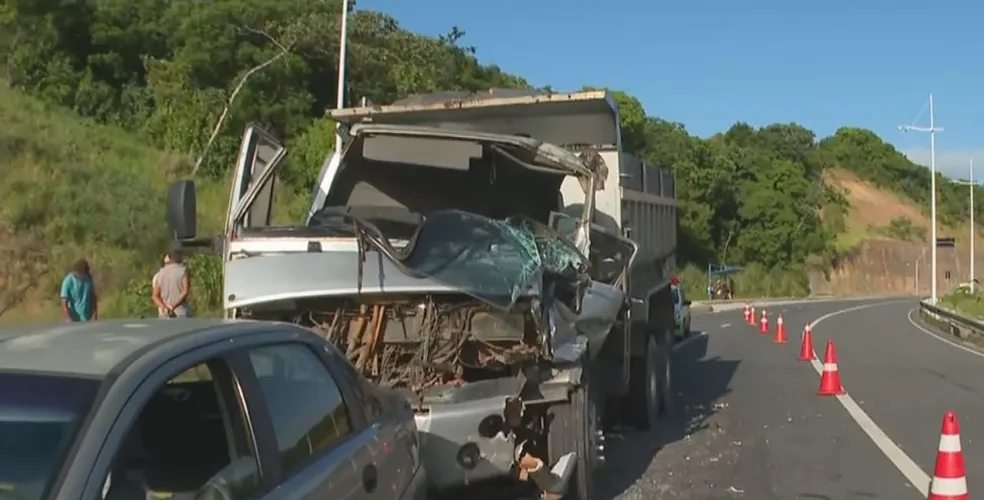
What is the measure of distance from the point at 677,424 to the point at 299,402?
8.88m

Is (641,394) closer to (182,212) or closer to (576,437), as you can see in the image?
(576,437)

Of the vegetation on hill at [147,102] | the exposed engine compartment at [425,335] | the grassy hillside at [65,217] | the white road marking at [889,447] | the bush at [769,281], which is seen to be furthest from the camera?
the bush at [769,281]

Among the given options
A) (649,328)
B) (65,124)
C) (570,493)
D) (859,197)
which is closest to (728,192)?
(859,197)

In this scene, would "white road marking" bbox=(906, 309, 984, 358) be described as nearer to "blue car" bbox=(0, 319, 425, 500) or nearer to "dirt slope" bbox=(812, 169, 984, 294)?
"blue car" bbox=(0, 319, 425, 500)

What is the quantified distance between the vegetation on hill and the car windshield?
16.3m

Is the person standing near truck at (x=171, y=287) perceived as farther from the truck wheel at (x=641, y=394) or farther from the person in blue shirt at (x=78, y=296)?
the truck wheel at (x=641, y=394)

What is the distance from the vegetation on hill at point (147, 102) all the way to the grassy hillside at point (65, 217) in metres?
0.03

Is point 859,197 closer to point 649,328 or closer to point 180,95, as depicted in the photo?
point 180,95

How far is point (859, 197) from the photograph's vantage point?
410 feet

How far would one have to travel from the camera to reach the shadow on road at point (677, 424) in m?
9.84

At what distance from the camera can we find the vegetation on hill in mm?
21672

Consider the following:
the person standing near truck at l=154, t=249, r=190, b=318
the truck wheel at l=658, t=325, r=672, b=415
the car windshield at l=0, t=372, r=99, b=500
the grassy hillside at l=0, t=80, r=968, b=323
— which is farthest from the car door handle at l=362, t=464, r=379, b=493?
the grassy hillside at l=0, t=80, r=968, b=323

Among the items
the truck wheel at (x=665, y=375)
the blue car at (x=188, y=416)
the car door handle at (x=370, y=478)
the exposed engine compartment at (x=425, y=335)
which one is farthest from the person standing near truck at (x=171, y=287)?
the car door handle at (x=370, y=478)

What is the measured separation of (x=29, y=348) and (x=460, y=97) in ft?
24.7
